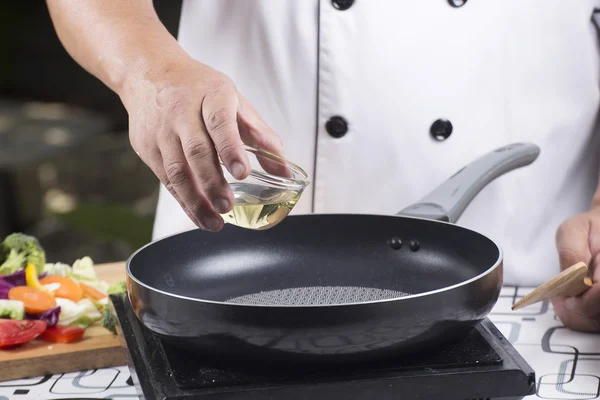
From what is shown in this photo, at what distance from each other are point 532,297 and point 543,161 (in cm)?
52

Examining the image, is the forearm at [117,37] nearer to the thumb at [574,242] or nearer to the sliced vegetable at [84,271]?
the sliced vegetable at [84,271]

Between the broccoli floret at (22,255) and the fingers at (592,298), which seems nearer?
the fingers at (592,298)

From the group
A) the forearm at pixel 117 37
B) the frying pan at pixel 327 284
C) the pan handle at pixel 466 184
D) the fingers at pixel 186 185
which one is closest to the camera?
the frying pan at pixel 327 284

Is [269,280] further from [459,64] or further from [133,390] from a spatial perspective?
[459,64]

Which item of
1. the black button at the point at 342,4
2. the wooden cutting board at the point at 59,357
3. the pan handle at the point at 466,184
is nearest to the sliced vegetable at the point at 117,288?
the wooden cutting board at the point at 59,357

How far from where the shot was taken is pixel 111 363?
97 centimetres

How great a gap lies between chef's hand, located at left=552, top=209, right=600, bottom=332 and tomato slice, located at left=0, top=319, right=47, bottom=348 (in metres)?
0.64

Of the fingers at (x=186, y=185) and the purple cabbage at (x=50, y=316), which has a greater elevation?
the fingers at (x=186, y=185)

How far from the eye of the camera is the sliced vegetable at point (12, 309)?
99 cm

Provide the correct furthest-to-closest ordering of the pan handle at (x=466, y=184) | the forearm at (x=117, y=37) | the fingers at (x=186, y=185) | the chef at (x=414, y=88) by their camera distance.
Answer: the chef at (x=414, y=88), the pan handle at (x=466, y=184), the forearm at (x=117, y=37), the fingers at (x=186, y=185)

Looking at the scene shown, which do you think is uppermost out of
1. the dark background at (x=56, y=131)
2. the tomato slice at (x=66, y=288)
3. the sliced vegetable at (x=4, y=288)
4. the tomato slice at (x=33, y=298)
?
the tomato slice at (x=33, y=298)

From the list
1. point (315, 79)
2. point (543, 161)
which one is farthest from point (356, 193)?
point (543, 161)

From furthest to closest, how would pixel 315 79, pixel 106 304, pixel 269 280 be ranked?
pixel 315 79 → pixel 106 304 → pixel 269 280

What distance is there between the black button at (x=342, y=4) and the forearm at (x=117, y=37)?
29 cm
